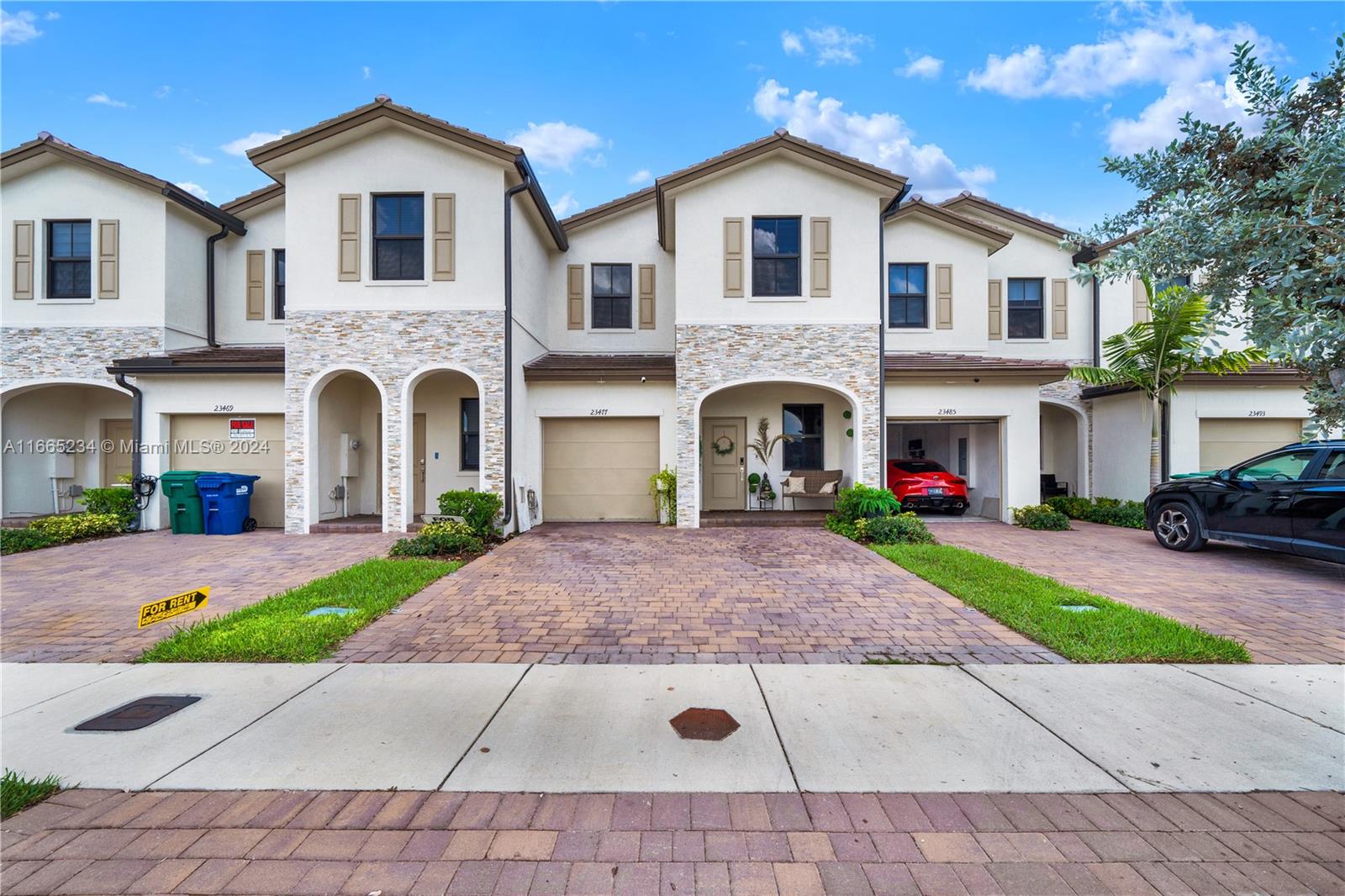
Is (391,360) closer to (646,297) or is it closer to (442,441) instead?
(442,441)

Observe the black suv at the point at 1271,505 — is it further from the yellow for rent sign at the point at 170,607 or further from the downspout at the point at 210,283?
the downspout at the point at 210,283

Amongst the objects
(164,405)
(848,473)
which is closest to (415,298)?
(164,405)

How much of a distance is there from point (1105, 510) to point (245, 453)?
18.4 metres

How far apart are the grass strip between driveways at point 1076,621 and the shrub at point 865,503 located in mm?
2991

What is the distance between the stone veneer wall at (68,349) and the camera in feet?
41.3

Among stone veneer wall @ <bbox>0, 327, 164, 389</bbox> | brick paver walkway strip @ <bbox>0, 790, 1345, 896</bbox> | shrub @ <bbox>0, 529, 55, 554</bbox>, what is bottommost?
brick paver walkway strip @ <bbox>0, 790, 1345, 896</bbox>

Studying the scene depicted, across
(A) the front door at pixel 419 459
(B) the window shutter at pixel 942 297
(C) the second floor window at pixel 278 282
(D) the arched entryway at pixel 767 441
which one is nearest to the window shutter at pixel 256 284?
(C) the second floor window at pixel 278 282

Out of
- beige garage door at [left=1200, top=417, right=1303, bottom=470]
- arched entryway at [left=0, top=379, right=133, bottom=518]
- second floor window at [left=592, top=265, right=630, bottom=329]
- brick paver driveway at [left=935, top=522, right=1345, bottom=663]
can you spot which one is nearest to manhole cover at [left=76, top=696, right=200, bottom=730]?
brick paver driveway at [left=935, top=522, right=1345, bottom=663]

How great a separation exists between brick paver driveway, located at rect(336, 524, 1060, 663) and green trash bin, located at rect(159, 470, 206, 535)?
6.57 metres

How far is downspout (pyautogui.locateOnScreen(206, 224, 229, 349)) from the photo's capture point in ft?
45.9

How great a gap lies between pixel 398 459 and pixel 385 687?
7.73 m

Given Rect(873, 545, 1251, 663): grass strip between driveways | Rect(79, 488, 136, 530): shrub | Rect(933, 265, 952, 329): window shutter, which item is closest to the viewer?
Rect(873, 545, 1251, 663): grass strip between driveways

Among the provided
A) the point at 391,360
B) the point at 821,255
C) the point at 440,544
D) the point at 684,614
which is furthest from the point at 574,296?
the point at 684,614

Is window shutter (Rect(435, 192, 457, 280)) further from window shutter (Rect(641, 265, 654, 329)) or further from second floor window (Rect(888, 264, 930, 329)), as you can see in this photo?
second floor window (Rect(888, 264, 930, 329))
